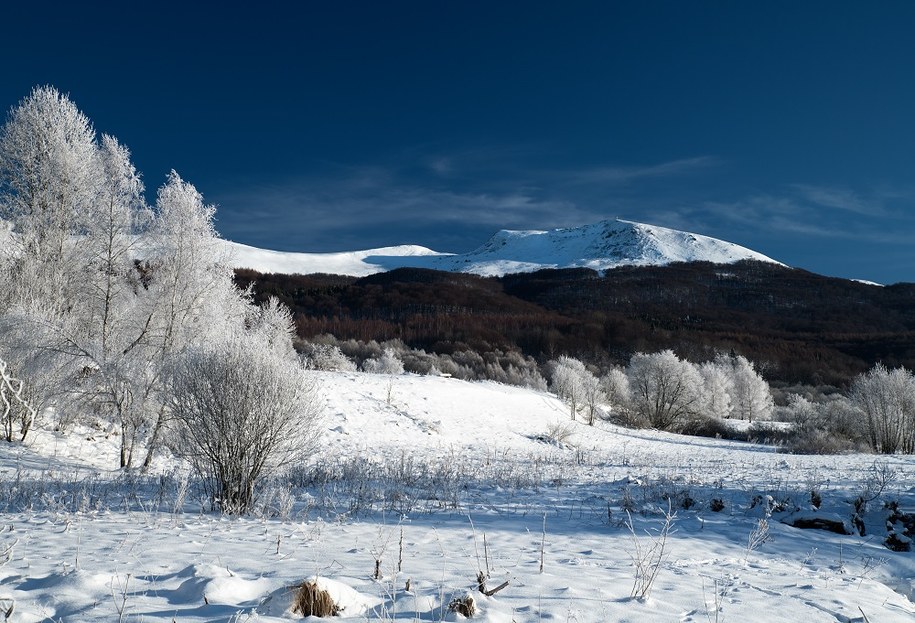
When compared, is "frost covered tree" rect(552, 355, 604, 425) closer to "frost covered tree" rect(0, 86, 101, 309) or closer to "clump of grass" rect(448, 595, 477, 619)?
"frost covered tree" rect(0, 86, 101, 309)

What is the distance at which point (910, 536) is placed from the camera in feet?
22.8

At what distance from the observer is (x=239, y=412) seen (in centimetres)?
782

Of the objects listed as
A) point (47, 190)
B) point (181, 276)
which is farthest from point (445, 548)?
point (47, 190)

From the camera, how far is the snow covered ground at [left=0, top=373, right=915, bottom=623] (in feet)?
11.9

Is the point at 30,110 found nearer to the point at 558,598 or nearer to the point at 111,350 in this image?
the point at 111,350

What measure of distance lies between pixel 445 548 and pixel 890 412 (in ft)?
106

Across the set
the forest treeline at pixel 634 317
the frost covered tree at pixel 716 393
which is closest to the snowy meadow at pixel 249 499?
the forest treeline at pixel 634 317

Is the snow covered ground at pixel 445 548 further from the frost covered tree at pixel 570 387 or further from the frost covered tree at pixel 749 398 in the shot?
the frost covered tree at pixel 749 398

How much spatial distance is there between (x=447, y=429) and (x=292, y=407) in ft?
66.1

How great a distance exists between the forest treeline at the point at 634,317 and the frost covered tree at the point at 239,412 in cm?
5142

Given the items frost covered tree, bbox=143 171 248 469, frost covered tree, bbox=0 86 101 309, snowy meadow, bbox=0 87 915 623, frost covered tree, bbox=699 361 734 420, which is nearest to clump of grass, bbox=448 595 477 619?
snowy meadow, bbox=0 87 915 623

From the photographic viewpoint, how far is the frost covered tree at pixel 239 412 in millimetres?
7789

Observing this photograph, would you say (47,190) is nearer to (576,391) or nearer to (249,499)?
(249,499)

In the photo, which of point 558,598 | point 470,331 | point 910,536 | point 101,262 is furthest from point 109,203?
point 470,331
